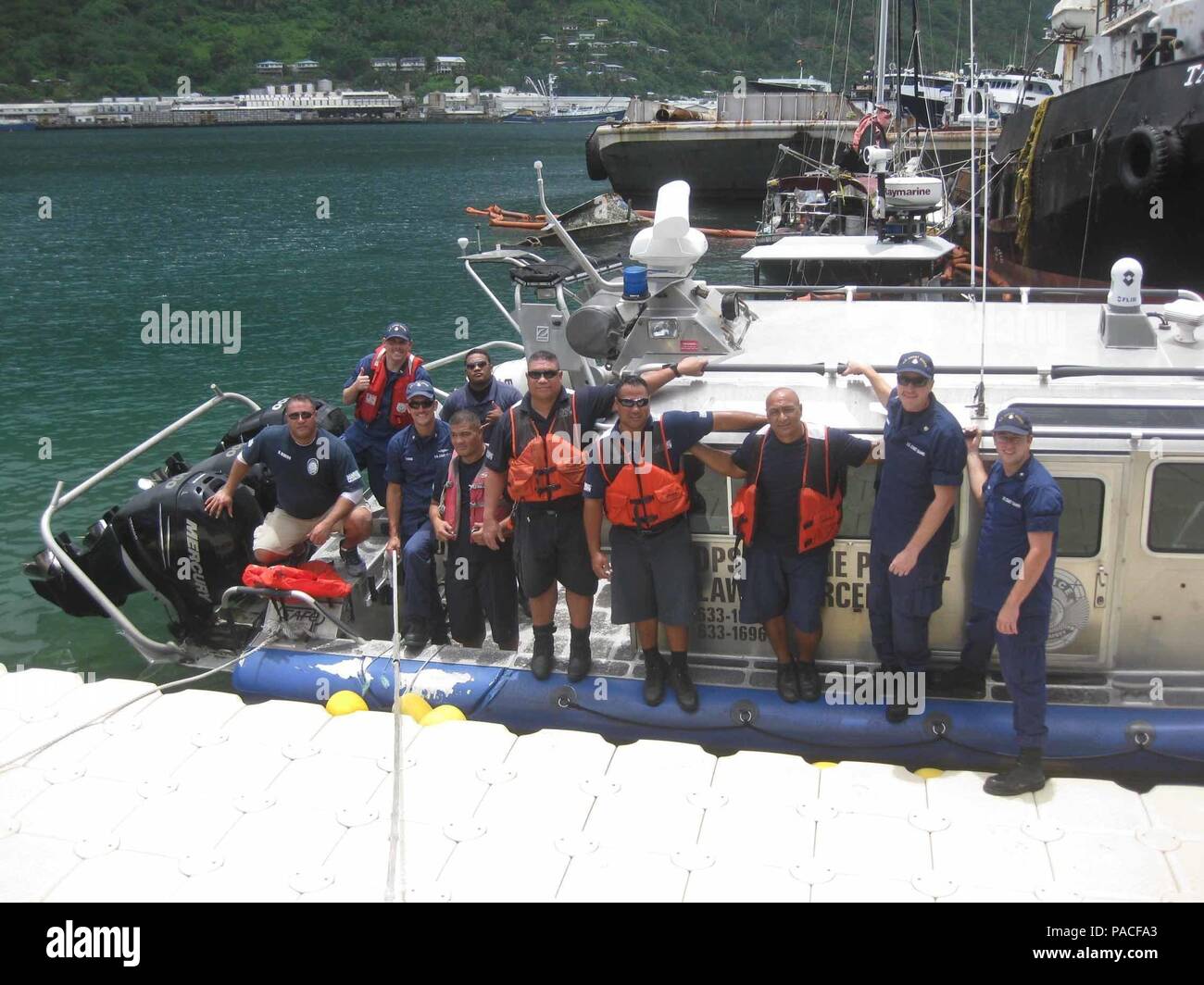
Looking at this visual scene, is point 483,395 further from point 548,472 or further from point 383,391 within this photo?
point 548,472

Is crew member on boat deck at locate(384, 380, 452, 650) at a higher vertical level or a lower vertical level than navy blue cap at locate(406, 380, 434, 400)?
lower

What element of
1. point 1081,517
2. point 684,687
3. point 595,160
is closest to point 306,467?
point 684,687

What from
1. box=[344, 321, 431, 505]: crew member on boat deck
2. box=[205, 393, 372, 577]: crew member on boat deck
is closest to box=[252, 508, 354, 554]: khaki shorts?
box=[205, 393, 372, 577]: crew member on boat deck

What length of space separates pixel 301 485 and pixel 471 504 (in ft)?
4.50

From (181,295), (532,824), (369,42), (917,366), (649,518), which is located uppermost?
(369,42)

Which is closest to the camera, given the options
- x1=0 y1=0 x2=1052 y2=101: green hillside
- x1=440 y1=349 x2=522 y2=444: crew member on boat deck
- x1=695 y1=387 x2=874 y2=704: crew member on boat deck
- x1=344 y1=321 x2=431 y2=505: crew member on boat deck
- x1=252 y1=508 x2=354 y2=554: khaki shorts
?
x1=695 y1=387 x2=874 y2=704: crew member on boat deck

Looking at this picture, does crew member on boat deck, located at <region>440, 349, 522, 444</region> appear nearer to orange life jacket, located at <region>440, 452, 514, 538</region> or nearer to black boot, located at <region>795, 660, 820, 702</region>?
orange life jacket, located at <region>440, 452, 514, 538</region>

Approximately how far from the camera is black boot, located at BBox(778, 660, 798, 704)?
5.66 metres

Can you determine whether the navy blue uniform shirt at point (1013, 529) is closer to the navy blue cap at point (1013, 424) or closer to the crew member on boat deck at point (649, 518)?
the navy blue cap at point (1013, 424)

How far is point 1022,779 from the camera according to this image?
4.45 meters

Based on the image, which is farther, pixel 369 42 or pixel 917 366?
pixel 369 42

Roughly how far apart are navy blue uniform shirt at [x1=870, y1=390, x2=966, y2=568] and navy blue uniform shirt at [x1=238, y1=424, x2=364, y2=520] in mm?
3233

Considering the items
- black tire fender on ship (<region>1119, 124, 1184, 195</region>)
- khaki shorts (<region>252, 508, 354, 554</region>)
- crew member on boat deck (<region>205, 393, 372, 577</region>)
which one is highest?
black tire fender on ship (<region>1119, 124, 1184, 195</region>)
